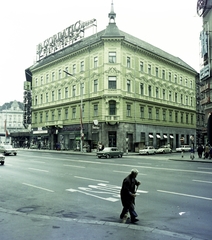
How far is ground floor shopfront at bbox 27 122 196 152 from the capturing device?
42469mm

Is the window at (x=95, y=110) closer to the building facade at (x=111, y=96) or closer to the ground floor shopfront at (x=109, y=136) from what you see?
the building facade at (x=111, y=96)

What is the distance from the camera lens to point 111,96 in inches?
1665

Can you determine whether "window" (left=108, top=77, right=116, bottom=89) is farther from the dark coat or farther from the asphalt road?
the dark coat

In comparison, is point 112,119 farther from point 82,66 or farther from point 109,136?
point 82,66

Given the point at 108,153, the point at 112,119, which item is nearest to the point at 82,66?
the point at 112,119

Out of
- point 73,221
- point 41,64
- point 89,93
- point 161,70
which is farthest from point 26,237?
point 41,64

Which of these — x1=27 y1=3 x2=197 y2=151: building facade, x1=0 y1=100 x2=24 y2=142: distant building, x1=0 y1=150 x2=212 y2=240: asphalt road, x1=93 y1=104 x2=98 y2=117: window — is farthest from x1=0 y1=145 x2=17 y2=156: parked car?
x1=0 y1=100 x2=24 y2=142: distant building

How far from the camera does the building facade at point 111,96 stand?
4291cm

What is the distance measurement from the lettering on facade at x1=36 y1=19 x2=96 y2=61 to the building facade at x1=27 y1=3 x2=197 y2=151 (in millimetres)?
999

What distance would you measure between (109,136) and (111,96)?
6218 millimetres

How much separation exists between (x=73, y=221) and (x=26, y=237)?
150 cm

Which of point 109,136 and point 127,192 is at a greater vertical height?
point 109,136

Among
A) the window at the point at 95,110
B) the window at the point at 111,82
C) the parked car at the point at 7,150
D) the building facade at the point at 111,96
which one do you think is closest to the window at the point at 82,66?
the building facade at the point at 111,96

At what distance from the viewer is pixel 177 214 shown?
779cm
